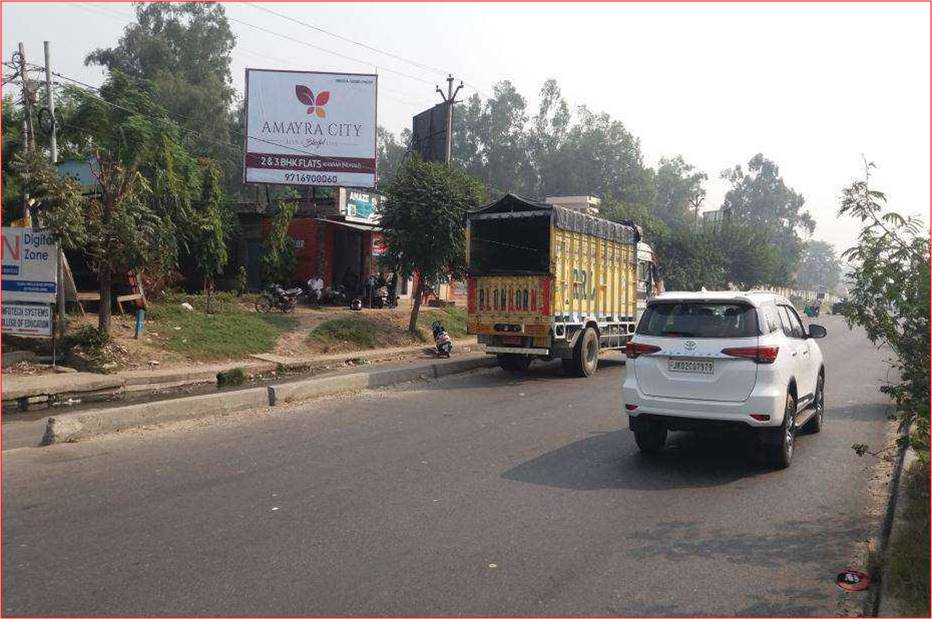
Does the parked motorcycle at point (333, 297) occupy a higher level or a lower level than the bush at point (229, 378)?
higher

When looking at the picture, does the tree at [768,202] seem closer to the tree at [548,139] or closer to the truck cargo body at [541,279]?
the tree at [548,139]

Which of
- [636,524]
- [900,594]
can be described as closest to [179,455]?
[636,524]

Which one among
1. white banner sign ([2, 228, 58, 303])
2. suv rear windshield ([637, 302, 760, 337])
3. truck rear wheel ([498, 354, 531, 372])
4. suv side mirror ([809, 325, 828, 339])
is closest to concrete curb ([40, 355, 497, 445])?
truck rear wheel ([498, 354, 531, 372])

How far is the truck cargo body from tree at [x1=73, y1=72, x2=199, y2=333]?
6.65 meters

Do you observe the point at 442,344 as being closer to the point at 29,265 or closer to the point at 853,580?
the point at 29,265

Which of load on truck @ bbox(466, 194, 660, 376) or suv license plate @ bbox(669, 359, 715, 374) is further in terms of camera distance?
load on truck @ bbox(466, 194, 660, 376)

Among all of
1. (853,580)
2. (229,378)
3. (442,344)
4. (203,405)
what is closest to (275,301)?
(442,344)

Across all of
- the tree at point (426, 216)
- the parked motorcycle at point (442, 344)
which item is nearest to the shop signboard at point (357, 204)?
the tree at point (426, 216)

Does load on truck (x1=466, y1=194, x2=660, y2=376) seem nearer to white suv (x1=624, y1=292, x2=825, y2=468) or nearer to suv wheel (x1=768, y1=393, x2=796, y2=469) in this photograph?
white suv (x1=624, y1=292, x2=825, y2=468)

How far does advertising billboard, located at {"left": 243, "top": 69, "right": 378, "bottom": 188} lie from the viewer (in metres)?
25.5

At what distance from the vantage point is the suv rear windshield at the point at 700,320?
6910mm

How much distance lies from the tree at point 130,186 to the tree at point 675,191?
219 feet

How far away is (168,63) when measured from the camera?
153 ft

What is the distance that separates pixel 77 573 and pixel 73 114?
25693mm
